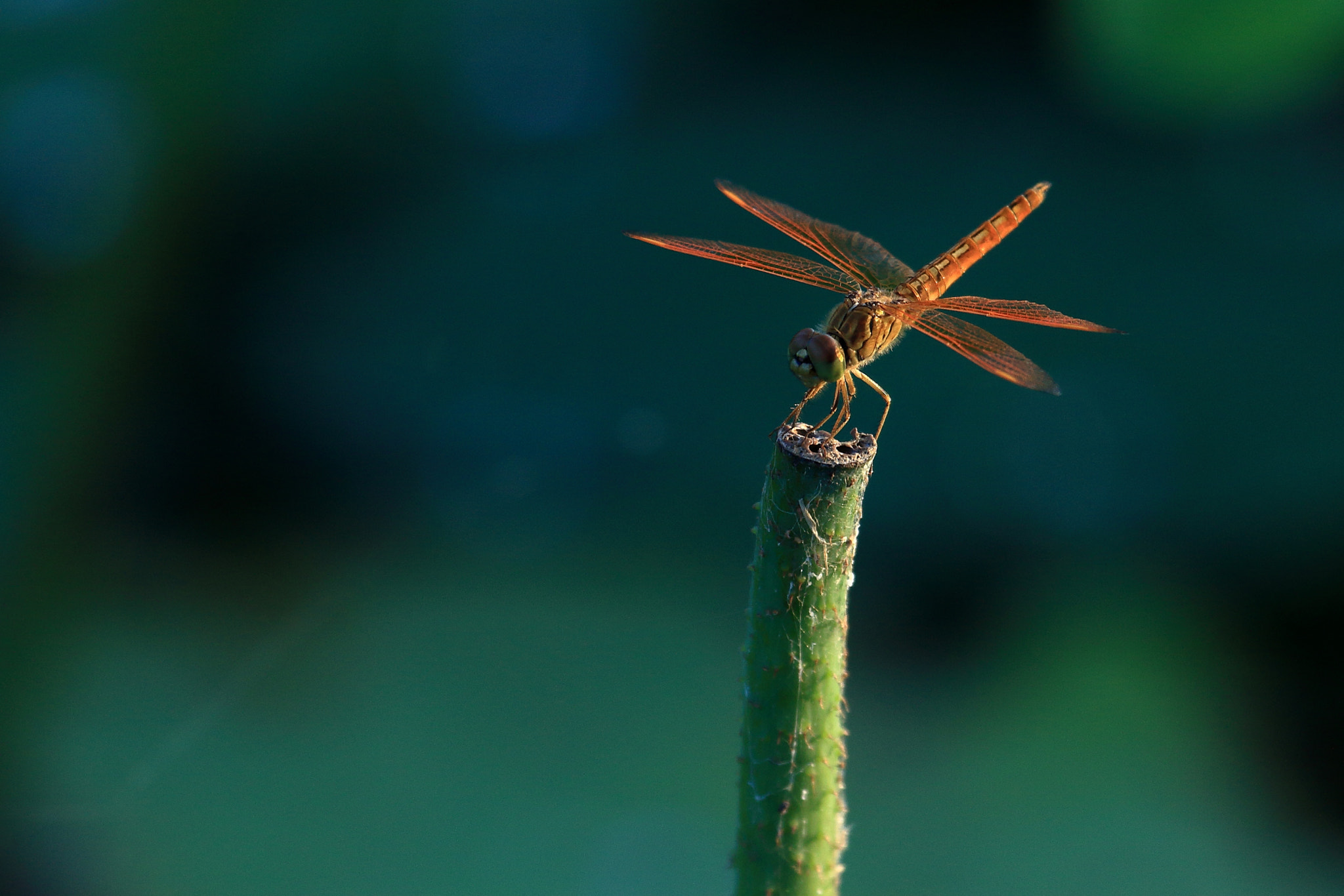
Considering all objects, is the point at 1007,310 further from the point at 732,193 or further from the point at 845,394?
the point at 732,193

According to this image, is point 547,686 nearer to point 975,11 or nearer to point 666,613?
point 666,613

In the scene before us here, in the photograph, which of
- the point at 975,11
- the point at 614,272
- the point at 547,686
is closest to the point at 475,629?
the point at 547,686

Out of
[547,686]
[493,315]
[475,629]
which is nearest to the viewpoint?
[547,686]

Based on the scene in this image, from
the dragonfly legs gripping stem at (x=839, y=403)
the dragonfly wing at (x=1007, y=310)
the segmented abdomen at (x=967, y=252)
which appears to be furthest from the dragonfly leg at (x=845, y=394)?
the segmented abdomen at (x=967, y=252)

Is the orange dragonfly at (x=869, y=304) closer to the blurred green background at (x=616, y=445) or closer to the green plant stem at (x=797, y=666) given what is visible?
the green plant stem at (x=797, y=666)

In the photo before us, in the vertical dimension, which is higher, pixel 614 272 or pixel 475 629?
pixel 614 272

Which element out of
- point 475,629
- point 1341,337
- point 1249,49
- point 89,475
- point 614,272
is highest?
point 1249,49
